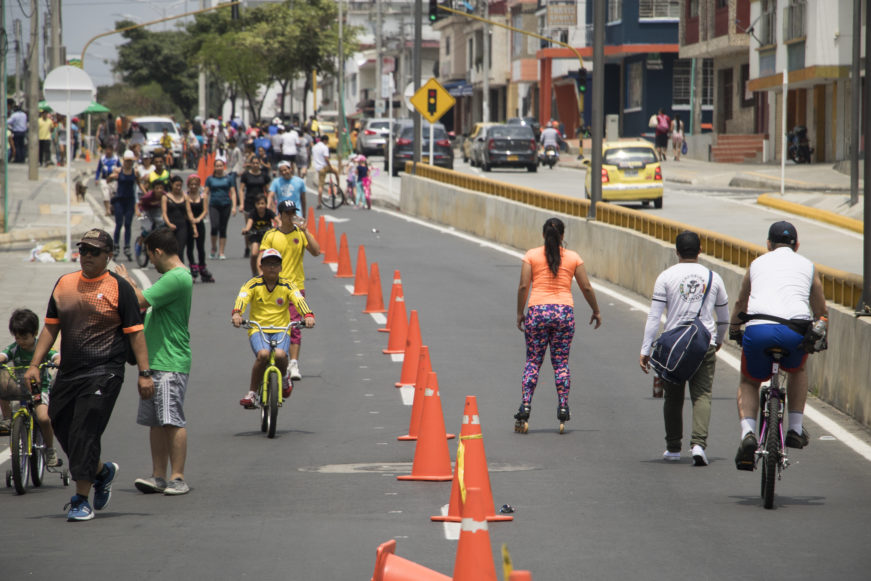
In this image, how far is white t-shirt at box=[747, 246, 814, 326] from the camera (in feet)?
30.0

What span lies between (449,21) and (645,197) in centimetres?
6101

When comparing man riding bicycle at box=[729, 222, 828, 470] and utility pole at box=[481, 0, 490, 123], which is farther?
utility pole at box=[481, 0, 490, 123]

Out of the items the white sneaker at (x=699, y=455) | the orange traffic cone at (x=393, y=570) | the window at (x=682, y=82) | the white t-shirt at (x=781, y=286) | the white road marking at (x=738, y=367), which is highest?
the window at (x=682, y=82)

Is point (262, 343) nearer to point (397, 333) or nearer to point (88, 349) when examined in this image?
point (88, 349)

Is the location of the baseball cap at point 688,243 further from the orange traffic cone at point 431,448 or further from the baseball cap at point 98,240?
the baseball cap at point 98,240

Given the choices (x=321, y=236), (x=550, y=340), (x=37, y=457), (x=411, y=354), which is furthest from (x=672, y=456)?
(x=321, y=236)

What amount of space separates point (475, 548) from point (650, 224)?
16.2 metres

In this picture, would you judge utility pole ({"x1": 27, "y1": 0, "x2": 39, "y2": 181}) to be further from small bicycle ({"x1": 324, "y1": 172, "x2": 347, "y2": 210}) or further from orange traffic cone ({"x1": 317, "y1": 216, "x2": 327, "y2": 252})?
orange traffic cone ({"x1": 317, "y1": 216, "x2": 327, "y2": 252})

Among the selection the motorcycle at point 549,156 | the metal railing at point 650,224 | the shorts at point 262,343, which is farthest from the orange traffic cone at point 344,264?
the motorcycle at point 549,156

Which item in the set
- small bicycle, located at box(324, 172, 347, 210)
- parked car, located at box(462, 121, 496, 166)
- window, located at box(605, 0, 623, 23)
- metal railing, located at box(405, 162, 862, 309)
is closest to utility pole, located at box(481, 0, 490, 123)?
window, located at box(605, 0, 623, 23)

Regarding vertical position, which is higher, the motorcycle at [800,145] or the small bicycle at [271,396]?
the motorcycle at [800,145]

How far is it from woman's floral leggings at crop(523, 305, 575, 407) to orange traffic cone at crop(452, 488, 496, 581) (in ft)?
18.7

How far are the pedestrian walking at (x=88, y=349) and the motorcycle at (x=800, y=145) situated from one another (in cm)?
4167

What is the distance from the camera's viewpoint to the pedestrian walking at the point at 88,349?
336 inches
